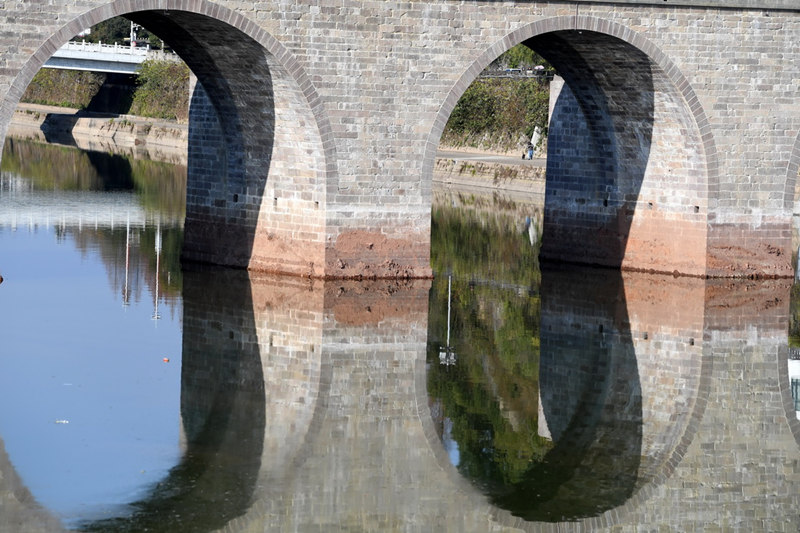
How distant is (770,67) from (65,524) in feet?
42.1

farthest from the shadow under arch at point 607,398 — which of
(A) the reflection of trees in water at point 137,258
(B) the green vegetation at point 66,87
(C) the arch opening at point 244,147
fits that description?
(B) the green vegetation at point 66,87

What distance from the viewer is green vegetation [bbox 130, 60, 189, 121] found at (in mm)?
45875

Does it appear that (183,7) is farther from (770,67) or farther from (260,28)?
(770,67)

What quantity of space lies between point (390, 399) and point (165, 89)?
35081 millimetres

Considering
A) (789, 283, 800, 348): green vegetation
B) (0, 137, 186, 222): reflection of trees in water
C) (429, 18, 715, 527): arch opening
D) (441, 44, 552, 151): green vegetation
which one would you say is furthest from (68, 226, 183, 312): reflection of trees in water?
(441, 44, 552, 151): green vegetation

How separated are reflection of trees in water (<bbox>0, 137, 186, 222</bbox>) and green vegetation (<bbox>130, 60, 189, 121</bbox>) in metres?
4.40

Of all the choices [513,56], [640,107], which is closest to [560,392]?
[640,107]

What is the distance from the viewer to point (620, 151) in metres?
20.2

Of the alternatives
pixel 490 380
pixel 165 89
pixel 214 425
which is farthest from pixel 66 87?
pixel 214 425

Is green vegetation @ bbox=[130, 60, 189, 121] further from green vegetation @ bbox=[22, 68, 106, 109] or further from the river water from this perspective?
the river water

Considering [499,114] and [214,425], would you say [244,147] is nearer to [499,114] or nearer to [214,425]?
[214,425]

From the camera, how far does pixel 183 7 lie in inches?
638

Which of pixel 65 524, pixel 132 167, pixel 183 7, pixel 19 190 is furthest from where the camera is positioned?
pixel 132 167

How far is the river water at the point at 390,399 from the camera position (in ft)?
32.8
